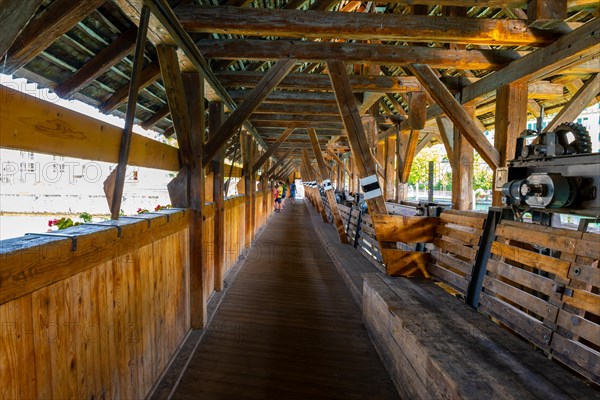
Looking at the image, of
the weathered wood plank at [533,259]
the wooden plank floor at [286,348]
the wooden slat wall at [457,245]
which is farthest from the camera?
the wooden slat wall at [457,245]

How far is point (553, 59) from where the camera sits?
339 cm

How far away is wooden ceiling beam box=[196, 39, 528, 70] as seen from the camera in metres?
3.76

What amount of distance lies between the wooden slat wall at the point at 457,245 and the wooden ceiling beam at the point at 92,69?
3.23 meters

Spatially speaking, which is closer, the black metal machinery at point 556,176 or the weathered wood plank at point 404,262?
the black metal machinery at point 556,176

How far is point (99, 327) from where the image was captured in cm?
189

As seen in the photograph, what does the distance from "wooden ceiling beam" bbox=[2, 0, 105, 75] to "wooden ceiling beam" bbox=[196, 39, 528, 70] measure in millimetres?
Result: 1961

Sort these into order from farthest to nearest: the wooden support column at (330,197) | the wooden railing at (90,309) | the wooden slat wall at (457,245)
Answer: the wooden support column at (330,197) → the wooden slat wall at (457,245) → the wooden railing at (90,309)

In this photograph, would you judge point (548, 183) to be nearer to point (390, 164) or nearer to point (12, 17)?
point (12, 17)

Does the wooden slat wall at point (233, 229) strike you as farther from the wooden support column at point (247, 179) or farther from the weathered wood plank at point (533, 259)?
the weathered wood plank at point (533, 259)

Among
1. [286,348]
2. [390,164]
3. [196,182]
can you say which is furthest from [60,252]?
[390,164]

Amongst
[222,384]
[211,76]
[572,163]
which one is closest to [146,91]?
[211,76]

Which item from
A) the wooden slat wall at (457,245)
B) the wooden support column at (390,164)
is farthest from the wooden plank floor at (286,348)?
the wooden support column at (390,164)

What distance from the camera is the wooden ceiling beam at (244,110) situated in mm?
3713

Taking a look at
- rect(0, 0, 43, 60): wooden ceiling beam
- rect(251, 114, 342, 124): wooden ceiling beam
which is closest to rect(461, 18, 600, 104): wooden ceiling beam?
rect(0, 0, 43, 60): wooden ceiling beam
